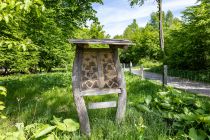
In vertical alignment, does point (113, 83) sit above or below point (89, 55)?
below

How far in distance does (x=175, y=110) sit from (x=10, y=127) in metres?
3.26

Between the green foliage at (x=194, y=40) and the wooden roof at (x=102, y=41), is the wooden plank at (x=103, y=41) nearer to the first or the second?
the wooden roof at (x=102, y=41)

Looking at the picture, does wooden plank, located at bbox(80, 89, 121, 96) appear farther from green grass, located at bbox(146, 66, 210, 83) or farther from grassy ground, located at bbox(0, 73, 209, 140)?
green grass, located at bbox(146, 66, 210, 83)

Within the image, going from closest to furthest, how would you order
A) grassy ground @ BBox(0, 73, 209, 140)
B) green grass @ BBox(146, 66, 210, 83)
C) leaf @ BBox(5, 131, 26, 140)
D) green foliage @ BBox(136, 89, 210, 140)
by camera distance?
leaf @ BBox(5, 131, 26, 140)
green foliage @ BBox(136, 89, 210, 140)
grassy ground @ BBox(0, 73, 209, 140)
green grass @ BBox(146, 66, 210, 83)

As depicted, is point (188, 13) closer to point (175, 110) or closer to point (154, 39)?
point (175, 110)

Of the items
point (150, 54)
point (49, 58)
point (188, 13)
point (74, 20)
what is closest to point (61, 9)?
point (74, 20)

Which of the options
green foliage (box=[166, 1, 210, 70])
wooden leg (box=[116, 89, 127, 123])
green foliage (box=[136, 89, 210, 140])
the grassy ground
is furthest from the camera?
Result: green foliage (box=[166, 1, 210, 70])

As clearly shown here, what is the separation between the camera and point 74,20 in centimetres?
1185

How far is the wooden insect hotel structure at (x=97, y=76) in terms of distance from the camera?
5.44 metres

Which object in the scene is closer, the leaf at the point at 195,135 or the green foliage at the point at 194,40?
the leaf at the point at 195,135

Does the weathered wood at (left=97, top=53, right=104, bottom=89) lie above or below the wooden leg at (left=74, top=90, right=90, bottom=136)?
above

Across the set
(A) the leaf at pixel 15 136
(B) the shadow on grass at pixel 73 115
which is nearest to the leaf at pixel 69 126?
(B) the shadow on grass at pixel 73 115

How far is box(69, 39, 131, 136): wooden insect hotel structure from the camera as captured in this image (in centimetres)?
544

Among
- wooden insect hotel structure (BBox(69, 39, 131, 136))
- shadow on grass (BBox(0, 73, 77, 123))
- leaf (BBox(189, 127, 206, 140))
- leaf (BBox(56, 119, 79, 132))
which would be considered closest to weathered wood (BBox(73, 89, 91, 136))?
wooden insect hotel structure (BBox(69, 39, 131, 136))
